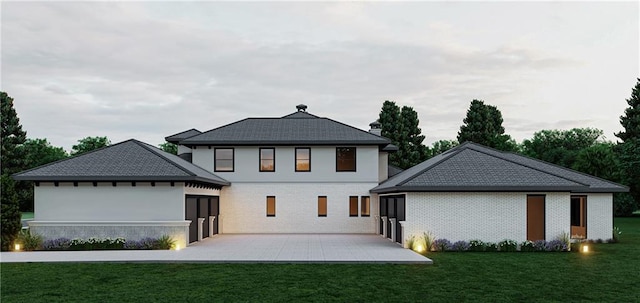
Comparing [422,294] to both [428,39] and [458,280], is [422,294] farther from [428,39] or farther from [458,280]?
[428,39]

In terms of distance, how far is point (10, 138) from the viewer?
56906 millimetres

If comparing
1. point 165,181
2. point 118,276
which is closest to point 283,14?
point 165,181

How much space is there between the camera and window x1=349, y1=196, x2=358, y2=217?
30359 mm

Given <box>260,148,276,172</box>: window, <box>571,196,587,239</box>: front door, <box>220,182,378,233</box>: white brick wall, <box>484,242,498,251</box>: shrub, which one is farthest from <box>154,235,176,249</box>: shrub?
<box>571,196,587,239</box>: front door

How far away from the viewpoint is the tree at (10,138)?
56.0 metres

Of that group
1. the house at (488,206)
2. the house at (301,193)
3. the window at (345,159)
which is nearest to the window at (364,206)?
the house at (301,193)

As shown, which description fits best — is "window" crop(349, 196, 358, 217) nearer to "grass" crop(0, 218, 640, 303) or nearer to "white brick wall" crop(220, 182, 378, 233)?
"white brick wall" crop(220, 182, 378, 233)

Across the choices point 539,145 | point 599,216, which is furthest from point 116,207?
point 539,145

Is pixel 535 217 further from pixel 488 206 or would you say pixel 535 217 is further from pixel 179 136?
pixel 179 136

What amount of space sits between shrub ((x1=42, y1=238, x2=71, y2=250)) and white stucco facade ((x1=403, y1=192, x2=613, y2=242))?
1364 cm

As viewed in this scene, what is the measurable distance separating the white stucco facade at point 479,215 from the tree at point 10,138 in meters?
50.6

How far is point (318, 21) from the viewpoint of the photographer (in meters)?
23.3

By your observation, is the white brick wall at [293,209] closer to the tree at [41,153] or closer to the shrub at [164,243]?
the shrub at [164,243]

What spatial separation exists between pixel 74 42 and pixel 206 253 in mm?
13175
